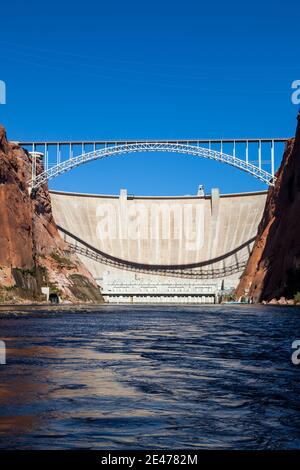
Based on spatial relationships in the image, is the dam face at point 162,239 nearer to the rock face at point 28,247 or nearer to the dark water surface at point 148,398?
the rock face at point 28,247

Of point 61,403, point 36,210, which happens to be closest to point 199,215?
point 36,210

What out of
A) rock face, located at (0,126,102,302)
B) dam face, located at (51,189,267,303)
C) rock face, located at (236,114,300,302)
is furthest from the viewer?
dam face, located at (51,189,267,303)

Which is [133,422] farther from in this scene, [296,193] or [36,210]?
[36,210]

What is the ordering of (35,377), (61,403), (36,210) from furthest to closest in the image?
1. (36,210)
2. (35,377)
3. (61,403)

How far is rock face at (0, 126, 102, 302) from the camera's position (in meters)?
87.6

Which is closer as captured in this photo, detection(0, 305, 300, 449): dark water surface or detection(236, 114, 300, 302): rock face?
detection(0, 305, 300, 449): dark water surface

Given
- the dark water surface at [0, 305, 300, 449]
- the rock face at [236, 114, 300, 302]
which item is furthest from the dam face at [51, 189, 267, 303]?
the dark water surface at [0, 305, 300, 449]

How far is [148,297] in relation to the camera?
141 m

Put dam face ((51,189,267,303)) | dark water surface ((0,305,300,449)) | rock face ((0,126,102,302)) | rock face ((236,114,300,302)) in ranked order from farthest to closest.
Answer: dam face ((51,189,267,303)) < rock face ((0,126,102,302)) < rock face ((236,114,300,302)) < dark water surface ((0,305,300,449))

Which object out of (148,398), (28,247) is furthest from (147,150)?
(148,398)

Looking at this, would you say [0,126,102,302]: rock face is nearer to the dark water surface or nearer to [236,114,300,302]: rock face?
[236,114,300,302]: rock face

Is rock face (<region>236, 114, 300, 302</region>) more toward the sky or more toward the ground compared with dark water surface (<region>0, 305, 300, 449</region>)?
more toward the sky

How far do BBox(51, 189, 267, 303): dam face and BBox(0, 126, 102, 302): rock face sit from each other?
18897mm

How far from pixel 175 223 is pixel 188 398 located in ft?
435
